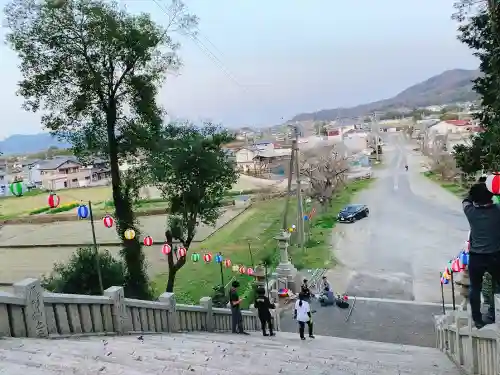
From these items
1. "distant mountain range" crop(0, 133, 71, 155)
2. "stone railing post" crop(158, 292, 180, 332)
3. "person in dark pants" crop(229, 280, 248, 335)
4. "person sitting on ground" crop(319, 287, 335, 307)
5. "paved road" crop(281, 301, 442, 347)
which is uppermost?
"distant mountain range" crop(0, 133, 71, 155)

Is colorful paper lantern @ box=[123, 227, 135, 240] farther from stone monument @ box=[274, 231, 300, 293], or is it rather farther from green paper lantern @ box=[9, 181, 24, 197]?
stone monument @ box=[274, 231, 300, 293]

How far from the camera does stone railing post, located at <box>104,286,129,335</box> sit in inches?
232

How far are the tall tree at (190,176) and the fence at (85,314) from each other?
652 cm

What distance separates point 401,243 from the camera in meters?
23.5

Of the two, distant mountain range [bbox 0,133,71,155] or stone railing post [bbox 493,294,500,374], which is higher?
distant mountain range [bbox 0,133,71,155]

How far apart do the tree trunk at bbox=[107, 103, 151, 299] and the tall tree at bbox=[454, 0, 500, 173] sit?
9.78 meters

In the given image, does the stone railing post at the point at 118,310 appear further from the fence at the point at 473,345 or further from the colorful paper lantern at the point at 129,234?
the colorful paper lantern at the point at 129,234

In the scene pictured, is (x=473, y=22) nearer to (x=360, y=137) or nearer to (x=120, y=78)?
(x=120, y=78)

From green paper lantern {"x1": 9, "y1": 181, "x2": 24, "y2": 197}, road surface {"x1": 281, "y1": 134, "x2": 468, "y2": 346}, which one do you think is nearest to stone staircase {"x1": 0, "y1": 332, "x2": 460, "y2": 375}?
green paper lantern {"x1": 9, "y1": 181, "x2": 24, "y2": 197}

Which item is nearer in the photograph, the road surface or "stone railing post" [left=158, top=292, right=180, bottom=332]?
"stone railing post" [left=158, top=292, right=180, bottom=332]

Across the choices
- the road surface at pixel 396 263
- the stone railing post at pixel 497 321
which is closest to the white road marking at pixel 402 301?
the road surface at pixel 396 263

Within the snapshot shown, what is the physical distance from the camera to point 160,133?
548 inches

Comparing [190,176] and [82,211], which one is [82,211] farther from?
[190,176]

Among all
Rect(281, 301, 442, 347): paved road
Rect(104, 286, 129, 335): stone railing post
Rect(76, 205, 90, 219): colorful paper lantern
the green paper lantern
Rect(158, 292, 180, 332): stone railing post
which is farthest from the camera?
Rect(281, 301, 442, 347): paved road
